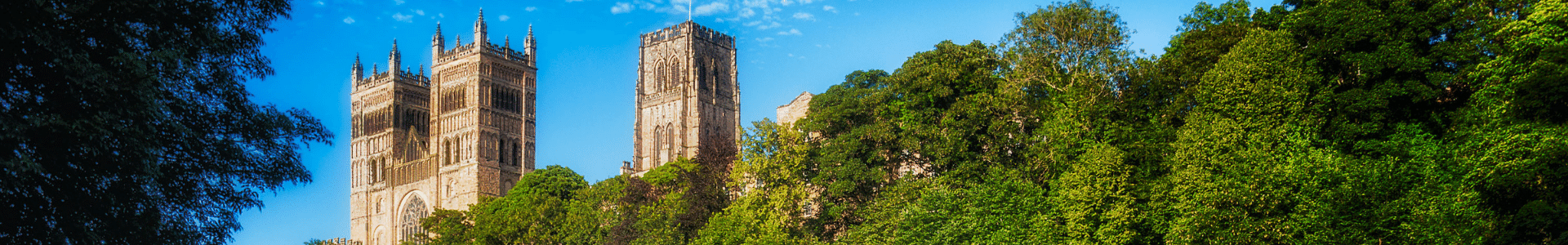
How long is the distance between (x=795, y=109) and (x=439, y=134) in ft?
133

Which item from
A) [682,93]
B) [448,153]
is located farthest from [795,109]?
[448,153]

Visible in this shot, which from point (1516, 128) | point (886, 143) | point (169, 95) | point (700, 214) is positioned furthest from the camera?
point (700, 214)

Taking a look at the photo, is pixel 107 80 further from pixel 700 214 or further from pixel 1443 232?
pixel 700 214

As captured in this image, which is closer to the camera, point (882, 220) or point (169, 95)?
point (169, 95)

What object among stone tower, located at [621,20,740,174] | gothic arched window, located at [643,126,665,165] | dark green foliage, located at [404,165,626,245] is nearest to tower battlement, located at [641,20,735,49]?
stone tower, located at [621,20,740,174]

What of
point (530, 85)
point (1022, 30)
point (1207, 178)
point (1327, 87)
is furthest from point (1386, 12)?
point (530, 85)

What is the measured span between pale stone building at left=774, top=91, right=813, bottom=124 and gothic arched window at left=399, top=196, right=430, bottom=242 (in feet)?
141

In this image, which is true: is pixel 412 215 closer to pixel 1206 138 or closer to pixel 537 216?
pixel 537 216

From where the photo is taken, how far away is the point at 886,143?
40.1m

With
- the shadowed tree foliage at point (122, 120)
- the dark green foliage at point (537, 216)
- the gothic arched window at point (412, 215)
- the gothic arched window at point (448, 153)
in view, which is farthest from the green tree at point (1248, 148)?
the gothic arched window at point (412, 215)

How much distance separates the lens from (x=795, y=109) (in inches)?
2250

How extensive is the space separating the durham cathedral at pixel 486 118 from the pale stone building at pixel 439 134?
70 mm

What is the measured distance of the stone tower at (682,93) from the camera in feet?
296

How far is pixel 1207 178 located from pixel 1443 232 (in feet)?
15.9
